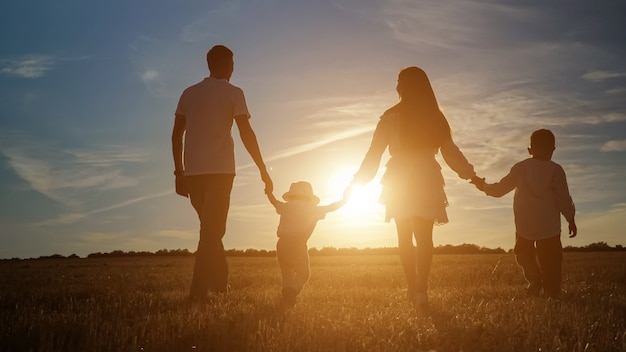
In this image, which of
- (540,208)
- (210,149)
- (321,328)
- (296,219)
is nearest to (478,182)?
(540,208)

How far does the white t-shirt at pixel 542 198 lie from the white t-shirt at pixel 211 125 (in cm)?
389

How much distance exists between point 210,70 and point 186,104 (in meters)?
0.53

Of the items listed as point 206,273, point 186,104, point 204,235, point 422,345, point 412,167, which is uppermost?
point 186,104

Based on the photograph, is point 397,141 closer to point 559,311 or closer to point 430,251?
point 430,251

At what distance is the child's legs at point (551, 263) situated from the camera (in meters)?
8.62

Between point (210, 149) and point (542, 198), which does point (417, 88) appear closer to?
point (210, 149)

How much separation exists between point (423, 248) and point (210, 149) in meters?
2.70

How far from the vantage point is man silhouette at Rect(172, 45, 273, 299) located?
23.5 ft

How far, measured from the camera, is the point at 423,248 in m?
6.90

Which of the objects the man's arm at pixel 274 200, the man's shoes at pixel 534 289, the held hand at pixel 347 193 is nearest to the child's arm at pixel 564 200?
the man's shoes at pixel 534 289

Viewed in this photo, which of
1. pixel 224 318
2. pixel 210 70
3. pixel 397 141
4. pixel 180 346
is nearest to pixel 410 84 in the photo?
pixel 397 141

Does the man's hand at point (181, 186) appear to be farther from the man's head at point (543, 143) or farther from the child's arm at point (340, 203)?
the man's head at point (543, 143)

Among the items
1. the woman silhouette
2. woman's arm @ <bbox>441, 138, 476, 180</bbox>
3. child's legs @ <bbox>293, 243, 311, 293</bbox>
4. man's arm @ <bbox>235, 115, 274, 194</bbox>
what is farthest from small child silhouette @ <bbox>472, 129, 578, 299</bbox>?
man's arm @ <bbox>235, 115, 274, 194</bbox>

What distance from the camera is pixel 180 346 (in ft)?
14.7
